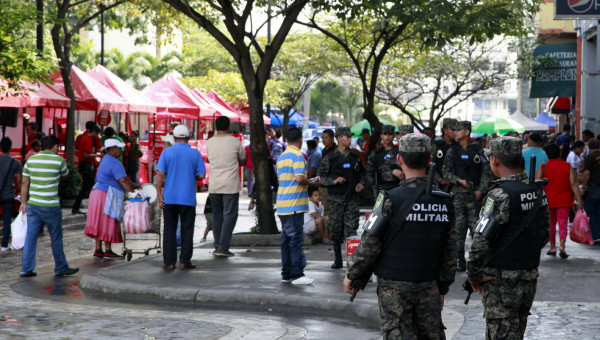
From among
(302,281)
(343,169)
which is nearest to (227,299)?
(302,281)

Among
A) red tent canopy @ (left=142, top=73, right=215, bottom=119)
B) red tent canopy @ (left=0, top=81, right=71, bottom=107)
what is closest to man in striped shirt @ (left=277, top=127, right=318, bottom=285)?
red tent canopy @ (left=0, top=81, right=71, bottom=107)

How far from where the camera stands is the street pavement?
7.79 meters

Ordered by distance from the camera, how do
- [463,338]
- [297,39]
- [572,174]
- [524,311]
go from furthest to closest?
1. [297,39]
2. [572,174]
3. [463,338]
4. [524,311]

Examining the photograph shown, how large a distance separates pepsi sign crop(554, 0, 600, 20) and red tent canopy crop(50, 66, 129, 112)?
12.5 m

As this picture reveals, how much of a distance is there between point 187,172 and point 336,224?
209 centimetres

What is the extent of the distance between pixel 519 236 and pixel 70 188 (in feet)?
52.3

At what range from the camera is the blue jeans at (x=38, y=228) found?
10969 mm

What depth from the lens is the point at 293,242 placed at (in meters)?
9.88

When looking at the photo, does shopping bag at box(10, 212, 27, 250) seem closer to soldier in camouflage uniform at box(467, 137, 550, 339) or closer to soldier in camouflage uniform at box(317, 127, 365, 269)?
soldier in camouflage uniform at box(317, 127, 365, 269)

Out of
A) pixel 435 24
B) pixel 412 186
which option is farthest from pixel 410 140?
pixel 435 24

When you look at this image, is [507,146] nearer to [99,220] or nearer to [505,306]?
[505,306]

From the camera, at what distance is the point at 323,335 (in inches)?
308

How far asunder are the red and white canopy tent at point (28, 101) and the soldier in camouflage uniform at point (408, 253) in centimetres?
1326

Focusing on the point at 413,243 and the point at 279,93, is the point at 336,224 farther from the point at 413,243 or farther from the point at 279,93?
the point at 279,93
